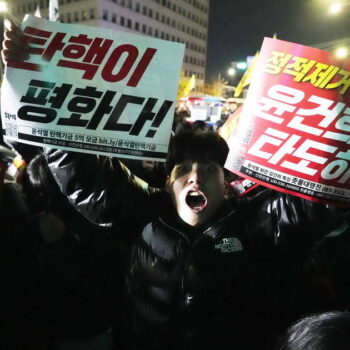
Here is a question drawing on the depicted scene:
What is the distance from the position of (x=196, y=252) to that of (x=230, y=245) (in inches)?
7.6

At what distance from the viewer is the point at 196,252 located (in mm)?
1529

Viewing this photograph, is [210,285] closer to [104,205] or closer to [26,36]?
[104,205]

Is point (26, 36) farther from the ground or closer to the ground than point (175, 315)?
farther from the ground

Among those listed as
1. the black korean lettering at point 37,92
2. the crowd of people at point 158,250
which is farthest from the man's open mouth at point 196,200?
the black korean lettering at point 37,92

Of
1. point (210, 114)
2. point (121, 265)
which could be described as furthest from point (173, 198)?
point (210, 114)

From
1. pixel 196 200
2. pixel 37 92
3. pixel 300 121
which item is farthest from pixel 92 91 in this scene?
pixel 300 121

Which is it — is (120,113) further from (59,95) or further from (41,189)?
(41,189)

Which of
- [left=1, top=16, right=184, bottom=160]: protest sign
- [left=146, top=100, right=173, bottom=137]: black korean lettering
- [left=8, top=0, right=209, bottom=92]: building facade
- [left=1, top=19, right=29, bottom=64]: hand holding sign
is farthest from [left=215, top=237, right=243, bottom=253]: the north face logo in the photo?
[left=8, top=0, right=209, bottom=92]: building facade

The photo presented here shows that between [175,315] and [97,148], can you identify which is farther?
[175,315]

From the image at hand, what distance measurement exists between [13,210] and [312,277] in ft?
7.95

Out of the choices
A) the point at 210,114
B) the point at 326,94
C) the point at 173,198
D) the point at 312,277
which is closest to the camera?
the point at 326,94

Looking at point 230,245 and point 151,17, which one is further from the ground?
point 151,17

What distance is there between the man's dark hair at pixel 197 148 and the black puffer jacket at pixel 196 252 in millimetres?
278

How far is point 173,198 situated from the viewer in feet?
5.53
